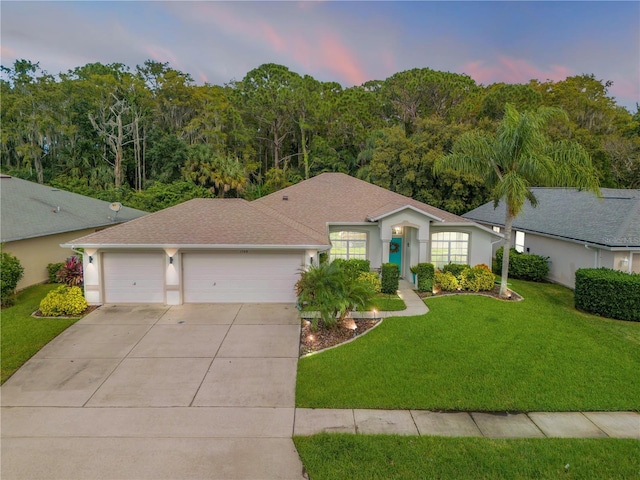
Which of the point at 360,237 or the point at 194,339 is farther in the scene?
the point at 360,237

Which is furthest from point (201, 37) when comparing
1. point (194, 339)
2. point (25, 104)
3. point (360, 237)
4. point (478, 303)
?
point (25, 104)

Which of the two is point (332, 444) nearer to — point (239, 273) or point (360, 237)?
point (239, 273)

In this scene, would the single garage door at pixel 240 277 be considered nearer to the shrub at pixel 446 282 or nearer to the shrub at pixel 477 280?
the shrub at pixel 446 282

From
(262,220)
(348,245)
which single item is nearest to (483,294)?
(348,245)

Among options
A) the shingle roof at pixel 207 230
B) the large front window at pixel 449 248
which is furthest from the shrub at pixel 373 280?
the large front window at pixel 449 248

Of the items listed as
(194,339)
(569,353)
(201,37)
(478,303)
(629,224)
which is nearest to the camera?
(569,353)

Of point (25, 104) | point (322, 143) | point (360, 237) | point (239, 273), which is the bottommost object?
point (239, 273)
